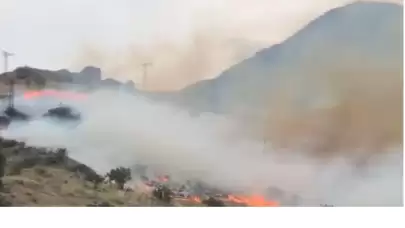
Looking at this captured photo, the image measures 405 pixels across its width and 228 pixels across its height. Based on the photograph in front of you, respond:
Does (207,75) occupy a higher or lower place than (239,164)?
higher

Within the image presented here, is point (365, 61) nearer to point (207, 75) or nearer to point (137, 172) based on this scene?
point (207, 75)

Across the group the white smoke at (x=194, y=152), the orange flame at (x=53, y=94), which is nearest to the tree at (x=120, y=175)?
the white smoke at (x=194, y=152)

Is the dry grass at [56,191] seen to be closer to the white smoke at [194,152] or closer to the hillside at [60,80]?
the white smoke at [194,152]

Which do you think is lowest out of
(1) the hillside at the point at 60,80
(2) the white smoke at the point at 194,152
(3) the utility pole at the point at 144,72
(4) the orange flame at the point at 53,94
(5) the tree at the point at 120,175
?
(5) the tree at the point at 120,175

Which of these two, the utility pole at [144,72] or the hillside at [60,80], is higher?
the utility pole at [144,72]

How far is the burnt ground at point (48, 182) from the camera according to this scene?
3.53 feet

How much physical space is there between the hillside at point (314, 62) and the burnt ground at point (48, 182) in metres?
0.24

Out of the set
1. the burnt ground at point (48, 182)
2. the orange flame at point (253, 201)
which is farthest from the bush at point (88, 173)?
the orange flame at point (253, 201)

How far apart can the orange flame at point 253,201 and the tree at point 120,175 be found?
Answer: 8.2 inches

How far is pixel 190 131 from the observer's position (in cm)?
111

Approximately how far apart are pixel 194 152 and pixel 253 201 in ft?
0.51

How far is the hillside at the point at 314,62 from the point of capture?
3.70 ft
